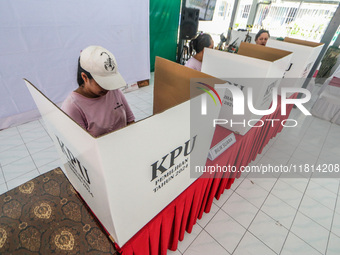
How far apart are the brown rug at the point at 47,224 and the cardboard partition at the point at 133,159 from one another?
2.5 inches

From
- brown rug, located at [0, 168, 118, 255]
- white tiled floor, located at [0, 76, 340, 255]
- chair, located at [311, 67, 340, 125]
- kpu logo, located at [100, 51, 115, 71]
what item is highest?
kpu logo, located at [100, 51, 115, 71]

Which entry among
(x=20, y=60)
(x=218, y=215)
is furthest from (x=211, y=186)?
(x=20, y=60)

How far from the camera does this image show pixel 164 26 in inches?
166

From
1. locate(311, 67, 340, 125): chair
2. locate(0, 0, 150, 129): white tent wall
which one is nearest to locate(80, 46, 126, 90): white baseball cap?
locate(0, 0, 150, 129): white tent wall

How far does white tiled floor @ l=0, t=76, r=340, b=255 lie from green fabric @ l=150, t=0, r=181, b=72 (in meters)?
3.06

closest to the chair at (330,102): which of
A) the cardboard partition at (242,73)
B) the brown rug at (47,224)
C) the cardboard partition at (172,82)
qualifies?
the cardboard partition at (242,73)

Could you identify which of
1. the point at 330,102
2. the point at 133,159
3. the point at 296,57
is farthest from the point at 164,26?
the point at 133,159

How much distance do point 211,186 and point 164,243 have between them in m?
0.53

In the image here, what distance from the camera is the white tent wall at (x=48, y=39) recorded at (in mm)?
2166

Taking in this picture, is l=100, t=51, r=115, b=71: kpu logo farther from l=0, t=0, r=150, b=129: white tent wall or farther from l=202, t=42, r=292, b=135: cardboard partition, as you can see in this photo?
l=0, t=0, r=150, b=129: white tent wall

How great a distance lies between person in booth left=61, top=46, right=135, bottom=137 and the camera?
80cm

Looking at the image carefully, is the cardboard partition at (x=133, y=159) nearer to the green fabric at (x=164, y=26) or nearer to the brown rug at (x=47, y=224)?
the brown rug at (x=47, y=224)

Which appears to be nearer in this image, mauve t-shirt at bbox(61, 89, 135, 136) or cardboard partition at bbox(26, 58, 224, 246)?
cardboard partition at bbox(26, 58, 224, 246)

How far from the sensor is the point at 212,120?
743 millimetres
